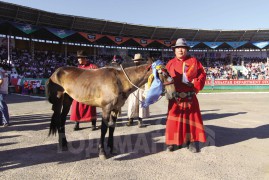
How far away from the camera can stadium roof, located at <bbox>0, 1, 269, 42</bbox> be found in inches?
1027

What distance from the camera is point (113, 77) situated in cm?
461

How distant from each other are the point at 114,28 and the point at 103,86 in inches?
1204

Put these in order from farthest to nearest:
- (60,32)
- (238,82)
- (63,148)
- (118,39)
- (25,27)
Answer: (118,39)
(238,82)
(60,32)
(25,27)
(63,148)

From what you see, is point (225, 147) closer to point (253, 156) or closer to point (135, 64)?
point (253, 156)

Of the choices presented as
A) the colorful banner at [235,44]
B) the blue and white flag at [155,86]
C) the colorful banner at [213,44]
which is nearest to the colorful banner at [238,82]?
the colorful banner at [213,44]

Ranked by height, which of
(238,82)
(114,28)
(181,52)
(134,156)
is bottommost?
(134,156)

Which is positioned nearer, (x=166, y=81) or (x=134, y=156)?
(x=166, y=81)

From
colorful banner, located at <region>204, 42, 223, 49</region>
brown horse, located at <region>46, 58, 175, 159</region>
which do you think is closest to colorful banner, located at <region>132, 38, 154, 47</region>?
colorful banner, located at <region>204, 42, 223, 49</region>

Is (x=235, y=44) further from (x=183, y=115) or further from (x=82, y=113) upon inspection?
(x=183, y=115)

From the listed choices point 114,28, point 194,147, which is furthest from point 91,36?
point 194,147

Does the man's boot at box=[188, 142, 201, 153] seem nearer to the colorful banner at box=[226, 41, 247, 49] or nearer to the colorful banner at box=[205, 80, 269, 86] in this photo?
the colorful banner at box=[205, 80, 269, 86]

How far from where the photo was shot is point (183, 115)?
5027 mm

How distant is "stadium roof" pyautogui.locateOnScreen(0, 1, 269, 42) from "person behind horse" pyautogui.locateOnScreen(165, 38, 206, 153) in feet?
80.3

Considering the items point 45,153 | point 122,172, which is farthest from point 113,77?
point 45,153
